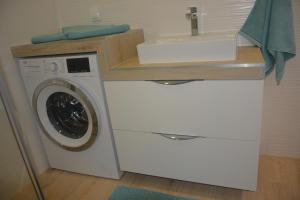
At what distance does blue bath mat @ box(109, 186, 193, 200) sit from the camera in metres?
1.47

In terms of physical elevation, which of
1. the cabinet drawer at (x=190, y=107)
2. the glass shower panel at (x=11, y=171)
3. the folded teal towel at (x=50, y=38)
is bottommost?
the glass shower panel at (x=11, y=171)

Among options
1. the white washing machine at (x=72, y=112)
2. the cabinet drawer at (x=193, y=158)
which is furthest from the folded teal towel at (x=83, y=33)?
the cabinet drawer at (x=193, y=158)

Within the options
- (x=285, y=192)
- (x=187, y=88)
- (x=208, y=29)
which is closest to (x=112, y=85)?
(x=187, y=88)

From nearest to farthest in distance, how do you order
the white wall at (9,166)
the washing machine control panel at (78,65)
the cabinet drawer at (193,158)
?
1. the cabinet drawer at (193,158)
2. the washing machine control panel at (78,65)
3. the white wall at (9,166)

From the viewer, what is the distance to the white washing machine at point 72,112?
141 cm

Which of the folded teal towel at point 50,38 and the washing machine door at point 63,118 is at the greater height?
the folded teal towel at point 50,38

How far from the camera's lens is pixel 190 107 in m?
1.23

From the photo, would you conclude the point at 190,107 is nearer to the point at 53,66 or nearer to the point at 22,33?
the point at 53,66

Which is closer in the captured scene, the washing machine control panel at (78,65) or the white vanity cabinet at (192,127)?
the white vanity cabinet at (192,127)

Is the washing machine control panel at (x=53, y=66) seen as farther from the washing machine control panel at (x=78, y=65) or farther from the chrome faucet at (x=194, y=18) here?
the chrome faucet at (x=194, y=18)

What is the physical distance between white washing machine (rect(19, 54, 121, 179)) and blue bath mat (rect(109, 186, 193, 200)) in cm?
12

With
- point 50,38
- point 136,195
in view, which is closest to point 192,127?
point 136,195

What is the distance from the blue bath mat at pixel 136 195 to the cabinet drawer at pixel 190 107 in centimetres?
43

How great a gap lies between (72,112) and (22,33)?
622 millimetres
